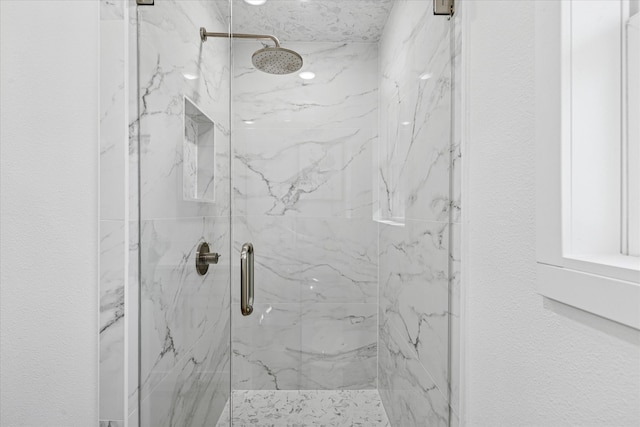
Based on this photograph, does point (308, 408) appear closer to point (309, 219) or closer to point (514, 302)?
point (309, 219)

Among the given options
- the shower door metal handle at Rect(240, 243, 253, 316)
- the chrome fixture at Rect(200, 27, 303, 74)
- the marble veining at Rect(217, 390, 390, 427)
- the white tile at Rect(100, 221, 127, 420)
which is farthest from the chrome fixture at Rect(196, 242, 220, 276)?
the chrome fixture at Rect(200, 27, 303, 74)

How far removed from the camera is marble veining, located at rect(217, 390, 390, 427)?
143cm

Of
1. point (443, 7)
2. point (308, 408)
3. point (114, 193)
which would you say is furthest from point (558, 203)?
point (308, 408)

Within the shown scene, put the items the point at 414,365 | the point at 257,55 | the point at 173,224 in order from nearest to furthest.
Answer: the point at 173,224 → the point at 414,365 → the point at 257,55

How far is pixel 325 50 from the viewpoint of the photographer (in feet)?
4.54

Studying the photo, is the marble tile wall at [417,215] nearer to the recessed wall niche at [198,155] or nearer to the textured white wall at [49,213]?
the recessed wall niche at [198,155]

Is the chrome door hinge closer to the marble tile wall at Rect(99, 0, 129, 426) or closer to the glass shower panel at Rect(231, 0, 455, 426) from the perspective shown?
the glass shower panel at Rect(231, 0, 455, 426)

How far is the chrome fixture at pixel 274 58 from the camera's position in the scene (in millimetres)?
1368

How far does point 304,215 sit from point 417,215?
43 cm

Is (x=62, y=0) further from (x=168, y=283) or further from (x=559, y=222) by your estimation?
(x=559, y=222)

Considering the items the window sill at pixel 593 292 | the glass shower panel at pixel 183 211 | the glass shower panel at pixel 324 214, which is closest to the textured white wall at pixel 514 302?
the window sill at pixel 593 292

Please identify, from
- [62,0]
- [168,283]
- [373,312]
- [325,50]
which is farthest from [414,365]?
[62,0]

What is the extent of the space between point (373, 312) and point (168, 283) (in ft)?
2.51

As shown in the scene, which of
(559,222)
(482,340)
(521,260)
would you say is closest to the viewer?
(559,222)
